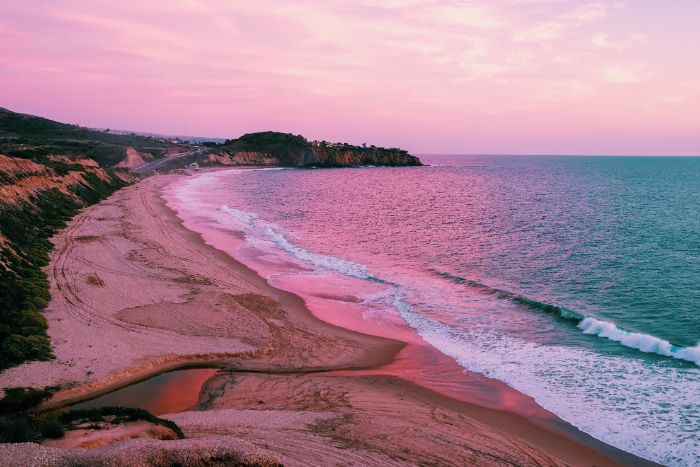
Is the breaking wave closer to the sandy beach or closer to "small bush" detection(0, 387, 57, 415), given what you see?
the sandy beach

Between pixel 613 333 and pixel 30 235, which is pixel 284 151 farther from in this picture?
pixel 613 333

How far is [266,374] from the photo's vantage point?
16109mm

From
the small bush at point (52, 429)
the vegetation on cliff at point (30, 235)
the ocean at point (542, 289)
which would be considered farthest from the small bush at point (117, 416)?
the ocean at point (542, 289)

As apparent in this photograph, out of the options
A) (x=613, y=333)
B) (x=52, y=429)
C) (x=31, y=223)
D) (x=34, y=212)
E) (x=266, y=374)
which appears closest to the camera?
(x=52, y=429)

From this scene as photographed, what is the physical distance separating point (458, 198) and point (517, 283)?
2162 inches

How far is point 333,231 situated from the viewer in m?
47.9

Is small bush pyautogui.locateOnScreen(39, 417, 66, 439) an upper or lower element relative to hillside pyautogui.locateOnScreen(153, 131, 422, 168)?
lower

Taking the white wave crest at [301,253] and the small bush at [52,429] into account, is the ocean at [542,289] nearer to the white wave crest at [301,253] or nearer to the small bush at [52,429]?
the white wave crest at [301,253]

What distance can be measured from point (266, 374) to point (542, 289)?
17515mm

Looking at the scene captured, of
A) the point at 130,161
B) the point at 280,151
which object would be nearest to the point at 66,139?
the point at 130,161

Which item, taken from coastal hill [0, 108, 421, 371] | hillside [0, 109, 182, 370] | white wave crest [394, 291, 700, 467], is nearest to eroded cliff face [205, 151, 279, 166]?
coastal hill [0, 108, 421, 371]

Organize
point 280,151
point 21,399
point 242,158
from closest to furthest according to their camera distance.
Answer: point 21,399
point 242,158
point 280,151

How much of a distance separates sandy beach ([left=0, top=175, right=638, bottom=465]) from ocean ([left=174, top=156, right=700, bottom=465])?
2.05 m

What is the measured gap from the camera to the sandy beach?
11.9 meters
